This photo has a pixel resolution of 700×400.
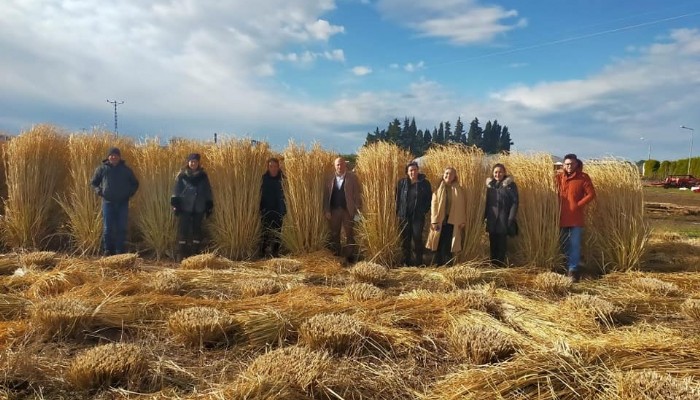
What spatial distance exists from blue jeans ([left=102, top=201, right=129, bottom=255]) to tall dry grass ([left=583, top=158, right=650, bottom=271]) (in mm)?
6795

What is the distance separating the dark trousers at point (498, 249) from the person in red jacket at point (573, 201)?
81cm

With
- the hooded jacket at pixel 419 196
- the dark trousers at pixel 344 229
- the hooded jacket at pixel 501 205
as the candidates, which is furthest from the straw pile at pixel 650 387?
the dark trousers at pixel 344 229

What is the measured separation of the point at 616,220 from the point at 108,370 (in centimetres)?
664

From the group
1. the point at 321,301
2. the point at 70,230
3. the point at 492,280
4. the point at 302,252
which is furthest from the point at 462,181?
the point at 70,230

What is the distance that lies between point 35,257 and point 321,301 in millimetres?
3977

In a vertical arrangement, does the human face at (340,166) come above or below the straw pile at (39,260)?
above

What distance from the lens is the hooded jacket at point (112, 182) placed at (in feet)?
23.1

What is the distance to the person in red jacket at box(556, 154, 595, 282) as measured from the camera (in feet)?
21.5

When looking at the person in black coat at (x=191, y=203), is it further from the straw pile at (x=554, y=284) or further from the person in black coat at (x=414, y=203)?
the straw pile at (x=554, y=284)

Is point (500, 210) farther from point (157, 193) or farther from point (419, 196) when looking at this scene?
point (157, 193)

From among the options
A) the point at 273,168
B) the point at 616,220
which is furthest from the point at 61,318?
the point at 616,220

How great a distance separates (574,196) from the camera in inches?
259

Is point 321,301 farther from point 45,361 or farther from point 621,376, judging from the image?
point 621,376

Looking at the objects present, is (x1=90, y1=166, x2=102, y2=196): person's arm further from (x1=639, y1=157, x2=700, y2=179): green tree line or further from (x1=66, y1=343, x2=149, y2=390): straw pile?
(x1=639, y1=157, x2=700, y2=179): green tree line
